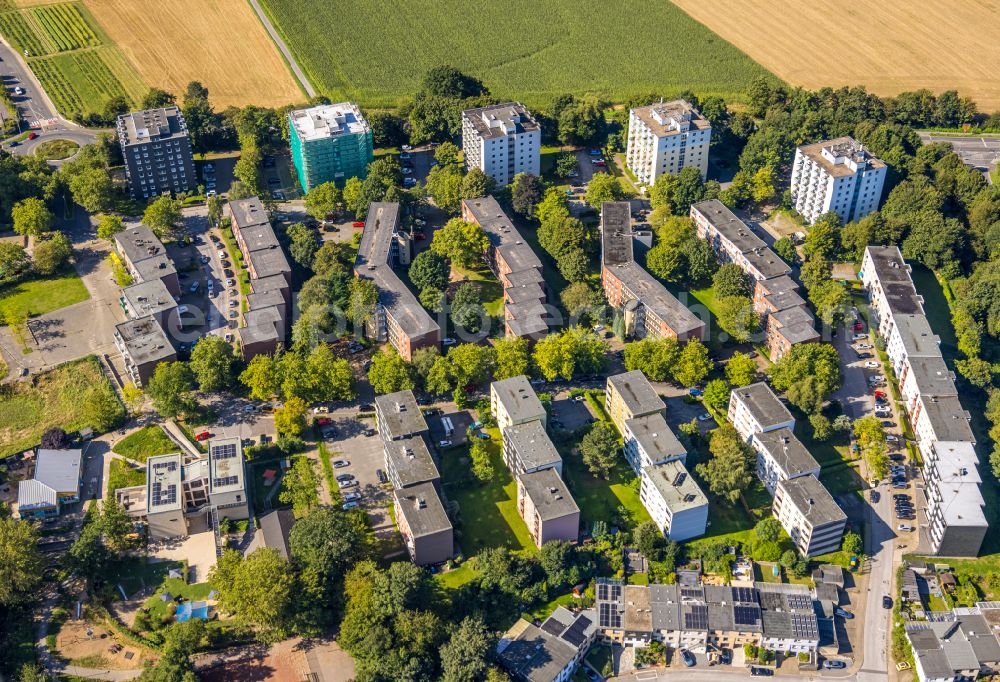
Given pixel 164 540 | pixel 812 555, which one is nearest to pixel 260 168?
pixel 164 540

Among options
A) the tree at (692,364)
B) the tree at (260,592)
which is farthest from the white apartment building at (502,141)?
the tree at (260,592)

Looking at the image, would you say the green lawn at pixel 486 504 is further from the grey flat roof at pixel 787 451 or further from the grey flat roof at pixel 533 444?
the grey flat roof at pixel 787 451

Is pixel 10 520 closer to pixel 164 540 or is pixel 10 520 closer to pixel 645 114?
pixel 164 540

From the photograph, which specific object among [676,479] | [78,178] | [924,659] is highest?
[78,178]

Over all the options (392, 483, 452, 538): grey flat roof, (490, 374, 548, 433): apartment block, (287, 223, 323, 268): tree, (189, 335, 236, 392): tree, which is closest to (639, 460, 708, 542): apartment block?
(490, 374, 548, 433): apartment block

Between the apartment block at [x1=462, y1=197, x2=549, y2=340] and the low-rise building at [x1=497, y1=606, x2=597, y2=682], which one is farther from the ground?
the apartment block at [x1=462, y1=197, x2=549, y2=340]

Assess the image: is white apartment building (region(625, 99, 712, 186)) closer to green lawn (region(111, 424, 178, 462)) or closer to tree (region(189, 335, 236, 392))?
tree (region(189, 335, 236, 392))
